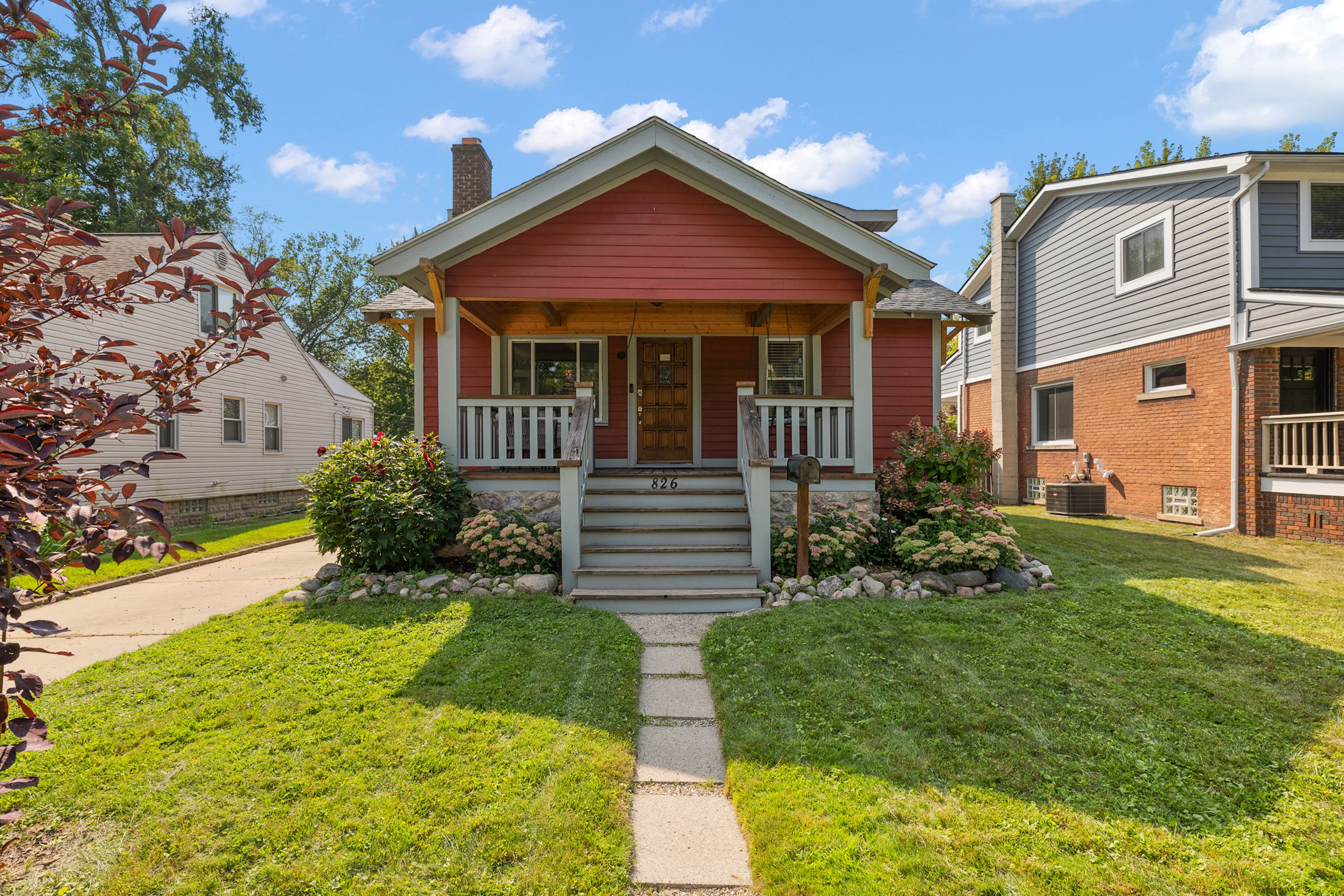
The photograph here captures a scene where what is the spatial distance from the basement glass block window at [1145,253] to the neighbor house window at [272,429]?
64.5ft

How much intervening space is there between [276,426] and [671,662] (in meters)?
15.9

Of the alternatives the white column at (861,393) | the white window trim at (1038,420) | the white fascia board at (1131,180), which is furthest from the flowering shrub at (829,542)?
the white window trim at (1038,420)

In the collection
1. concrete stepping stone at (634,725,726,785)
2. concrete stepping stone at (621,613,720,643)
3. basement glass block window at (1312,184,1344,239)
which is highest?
basement glass block window at (1312,184,1344,239)

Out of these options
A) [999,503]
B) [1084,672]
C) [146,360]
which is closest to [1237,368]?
[999,503]

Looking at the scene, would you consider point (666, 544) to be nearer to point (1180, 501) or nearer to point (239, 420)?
point (1180, 501)

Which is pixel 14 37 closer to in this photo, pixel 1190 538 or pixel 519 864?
pixel 519 864

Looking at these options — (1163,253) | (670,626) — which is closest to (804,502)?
(670,626)

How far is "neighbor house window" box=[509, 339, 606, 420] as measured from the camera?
989 centimetres

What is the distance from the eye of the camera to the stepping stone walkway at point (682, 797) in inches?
98.7

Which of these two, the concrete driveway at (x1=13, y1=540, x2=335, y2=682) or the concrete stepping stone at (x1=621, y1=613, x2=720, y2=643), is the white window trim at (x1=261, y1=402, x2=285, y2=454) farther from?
the concrete stepping stone at (x1=621, y1=613, x2=720, y2=643)

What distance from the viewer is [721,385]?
10.1 m

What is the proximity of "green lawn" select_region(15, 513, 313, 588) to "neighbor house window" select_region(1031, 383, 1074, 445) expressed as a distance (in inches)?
578

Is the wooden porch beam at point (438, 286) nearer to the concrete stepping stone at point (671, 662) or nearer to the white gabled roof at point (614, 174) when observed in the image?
the white gabled roof at point (614, 174)

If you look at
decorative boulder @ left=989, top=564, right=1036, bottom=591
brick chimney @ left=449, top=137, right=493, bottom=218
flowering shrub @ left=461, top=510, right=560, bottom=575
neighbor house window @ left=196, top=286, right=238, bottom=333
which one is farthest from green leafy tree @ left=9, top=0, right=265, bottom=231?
decorative boulder @ left=989, top=564, right=1036, bottom=591
